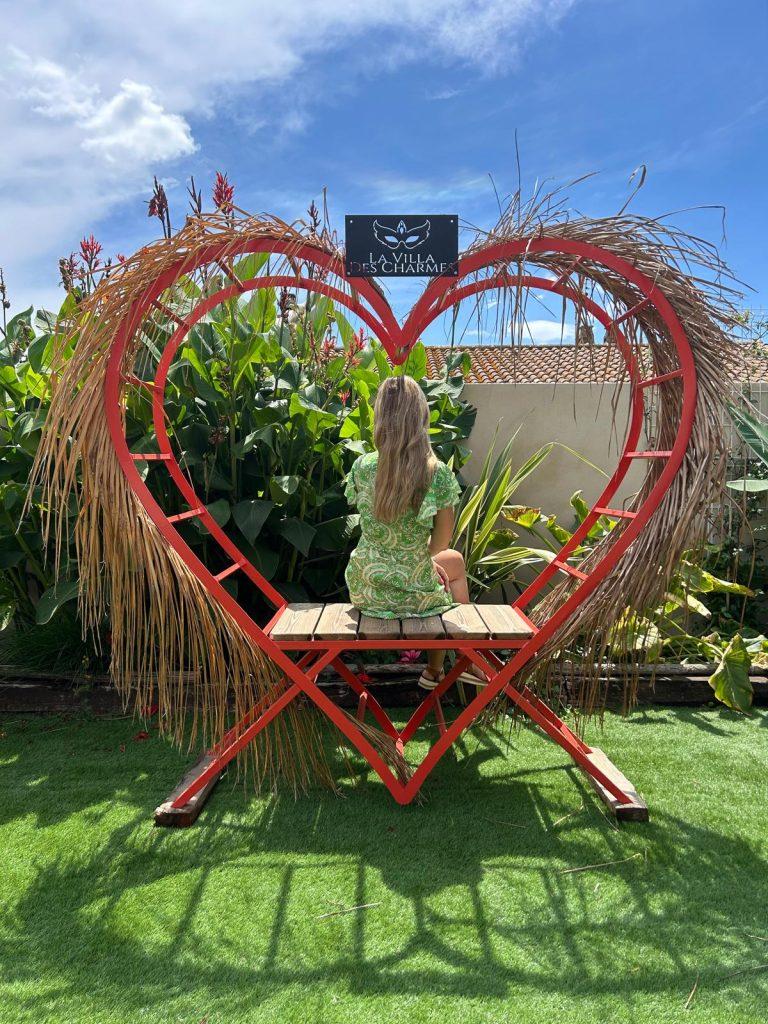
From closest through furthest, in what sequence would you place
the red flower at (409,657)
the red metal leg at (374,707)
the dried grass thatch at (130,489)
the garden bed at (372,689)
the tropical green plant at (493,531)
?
the dried grass thatch at (130,489) → the red metal leg at (374,707) → the garden bed at (372,689) → the red flower at (409,657) → the tropical green plant at (493,531)

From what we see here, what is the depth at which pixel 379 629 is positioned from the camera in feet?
8.44

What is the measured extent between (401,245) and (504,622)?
1.33m

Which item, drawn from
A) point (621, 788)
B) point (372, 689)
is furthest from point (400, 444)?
point (372, 689)

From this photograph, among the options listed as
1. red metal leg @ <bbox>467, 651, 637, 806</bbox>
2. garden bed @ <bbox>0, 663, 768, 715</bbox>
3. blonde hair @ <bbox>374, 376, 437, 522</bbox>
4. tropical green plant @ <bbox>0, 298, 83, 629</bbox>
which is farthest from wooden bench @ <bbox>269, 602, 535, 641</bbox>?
tropical green plant @ <bbox>0, 298, 83, 629</bbox>

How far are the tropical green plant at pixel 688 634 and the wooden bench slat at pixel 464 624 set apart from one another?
1.85 ft

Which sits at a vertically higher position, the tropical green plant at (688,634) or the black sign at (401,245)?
the black sign at (401,245)

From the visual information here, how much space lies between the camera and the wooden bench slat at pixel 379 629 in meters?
2.53

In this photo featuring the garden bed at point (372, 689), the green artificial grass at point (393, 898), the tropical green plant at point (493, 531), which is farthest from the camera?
the tropical green plant at point (493, 531)

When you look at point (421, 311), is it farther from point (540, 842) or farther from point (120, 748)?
point (120, 748)

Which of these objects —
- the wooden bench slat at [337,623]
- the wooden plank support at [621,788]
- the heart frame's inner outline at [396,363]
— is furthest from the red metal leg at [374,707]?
the wooden plank support at [621,788]

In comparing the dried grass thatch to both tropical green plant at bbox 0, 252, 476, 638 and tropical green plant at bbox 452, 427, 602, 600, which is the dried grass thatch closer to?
tropical green plant at bbox 0, 252, 476, 638

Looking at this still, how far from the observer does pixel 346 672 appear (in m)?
3.15

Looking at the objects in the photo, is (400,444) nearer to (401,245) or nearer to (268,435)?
(401,245)

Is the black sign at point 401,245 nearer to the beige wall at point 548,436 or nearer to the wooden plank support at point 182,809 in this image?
the wooden plank support at point 182,809
